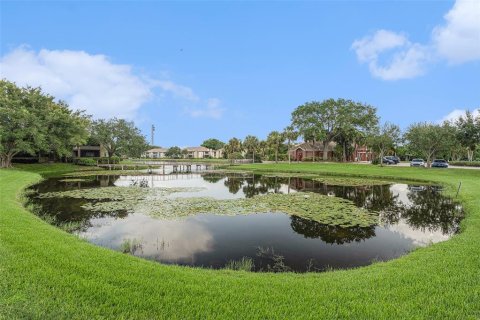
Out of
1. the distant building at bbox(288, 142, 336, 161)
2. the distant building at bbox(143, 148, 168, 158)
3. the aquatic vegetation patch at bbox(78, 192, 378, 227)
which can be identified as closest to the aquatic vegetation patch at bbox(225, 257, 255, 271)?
the aquatic vegetation patch at bbox(78, 192, 378, 227)

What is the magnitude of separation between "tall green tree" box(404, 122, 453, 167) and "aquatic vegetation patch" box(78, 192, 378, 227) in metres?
31.4

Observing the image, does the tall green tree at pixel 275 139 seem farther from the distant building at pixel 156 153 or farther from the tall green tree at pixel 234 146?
the distant building at pixel 156 153

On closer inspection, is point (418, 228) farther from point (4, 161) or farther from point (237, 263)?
point (4, 161)

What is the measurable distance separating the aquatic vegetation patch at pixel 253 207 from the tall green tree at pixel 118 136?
158 feet

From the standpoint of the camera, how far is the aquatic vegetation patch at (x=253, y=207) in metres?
13.5

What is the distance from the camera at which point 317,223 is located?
12570 mm

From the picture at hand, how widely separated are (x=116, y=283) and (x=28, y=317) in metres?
1.40

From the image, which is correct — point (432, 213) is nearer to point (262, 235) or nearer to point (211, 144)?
point (262, 235)

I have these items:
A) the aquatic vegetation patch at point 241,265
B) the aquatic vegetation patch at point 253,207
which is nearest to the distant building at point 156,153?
the aquatic vegetation patch at point 253,207

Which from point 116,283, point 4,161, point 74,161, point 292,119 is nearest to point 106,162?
point 74,161

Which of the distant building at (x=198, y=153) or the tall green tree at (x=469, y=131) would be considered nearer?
the tall green tree at (x=469, y=131)

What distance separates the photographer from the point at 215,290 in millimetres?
5176

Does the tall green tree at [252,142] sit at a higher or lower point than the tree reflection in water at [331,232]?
higher

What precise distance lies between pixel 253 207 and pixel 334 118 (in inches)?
2107
